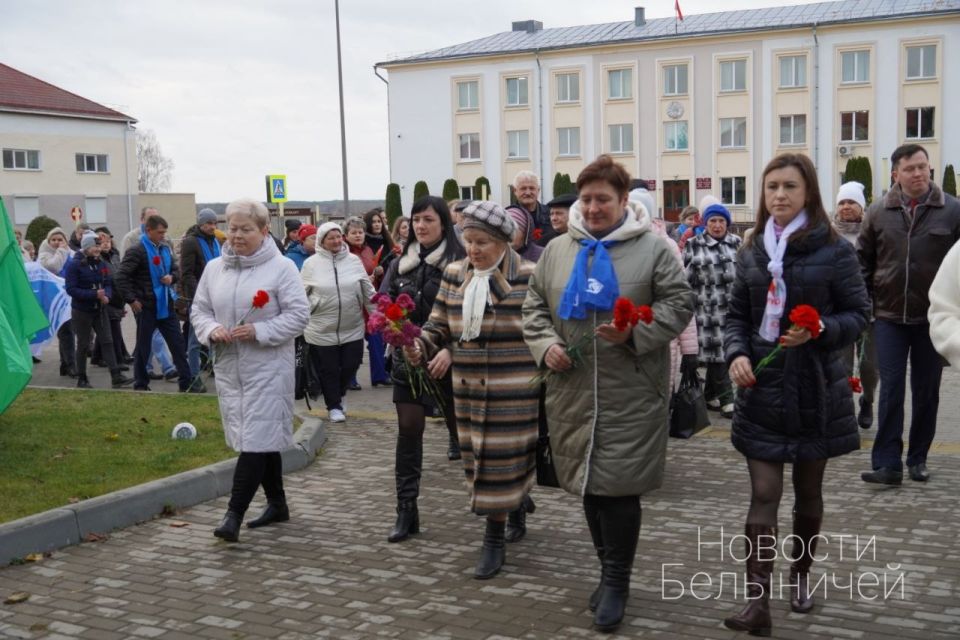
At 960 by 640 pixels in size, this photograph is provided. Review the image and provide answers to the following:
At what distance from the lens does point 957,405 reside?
11.1 m

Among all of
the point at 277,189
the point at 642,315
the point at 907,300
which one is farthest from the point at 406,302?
the point at 277,189

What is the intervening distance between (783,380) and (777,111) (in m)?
56.0

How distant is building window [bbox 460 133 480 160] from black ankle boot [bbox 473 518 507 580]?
60071 mm

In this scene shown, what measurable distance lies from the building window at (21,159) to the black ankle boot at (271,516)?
192 feet

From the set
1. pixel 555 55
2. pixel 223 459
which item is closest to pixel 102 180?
pixel 555 55

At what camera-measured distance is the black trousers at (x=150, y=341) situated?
13.2 meters

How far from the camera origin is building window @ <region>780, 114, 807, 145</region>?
58000 millimetres

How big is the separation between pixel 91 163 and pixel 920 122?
44583mm

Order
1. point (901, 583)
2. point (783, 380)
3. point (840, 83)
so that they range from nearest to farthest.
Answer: point (783, 380) < point (901, 583) < point (840, 83)

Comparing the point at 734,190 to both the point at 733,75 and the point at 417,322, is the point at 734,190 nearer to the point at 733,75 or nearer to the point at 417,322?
the point at 733,75

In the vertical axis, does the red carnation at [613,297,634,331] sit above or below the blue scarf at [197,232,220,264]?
below

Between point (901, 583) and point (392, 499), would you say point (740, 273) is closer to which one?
point (901, 583)

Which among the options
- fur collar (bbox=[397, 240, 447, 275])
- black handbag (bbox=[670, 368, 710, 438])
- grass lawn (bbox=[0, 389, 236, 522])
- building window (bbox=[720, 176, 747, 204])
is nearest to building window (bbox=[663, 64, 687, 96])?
building window (bbox=[720, 176, 747, 204])

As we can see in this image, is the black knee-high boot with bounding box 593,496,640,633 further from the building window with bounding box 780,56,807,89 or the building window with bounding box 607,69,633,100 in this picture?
the building window with bounding box 607,69,633,100
